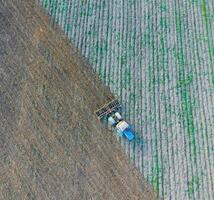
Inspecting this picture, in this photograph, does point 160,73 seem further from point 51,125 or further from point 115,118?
point 51,125

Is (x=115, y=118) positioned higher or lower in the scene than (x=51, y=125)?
lower

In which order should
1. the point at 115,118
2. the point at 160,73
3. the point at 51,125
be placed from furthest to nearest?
the point at 160,73 < the point at 51,125 < the point at 115,118

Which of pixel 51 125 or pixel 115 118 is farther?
pixel 51 125

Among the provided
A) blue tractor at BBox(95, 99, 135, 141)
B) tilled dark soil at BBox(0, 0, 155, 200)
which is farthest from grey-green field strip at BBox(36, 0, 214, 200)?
tilled dark soil at BBox(0, 0, 155, 200)

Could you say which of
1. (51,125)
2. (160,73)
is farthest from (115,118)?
(160,73)

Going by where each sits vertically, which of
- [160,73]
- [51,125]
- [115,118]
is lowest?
[115,118]

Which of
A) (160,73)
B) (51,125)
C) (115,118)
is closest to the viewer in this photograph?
(115,118)

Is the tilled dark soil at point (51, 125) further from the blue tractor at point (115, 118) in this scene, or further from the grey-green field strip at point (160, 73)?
the grey-green field strip at point (160, 73)
